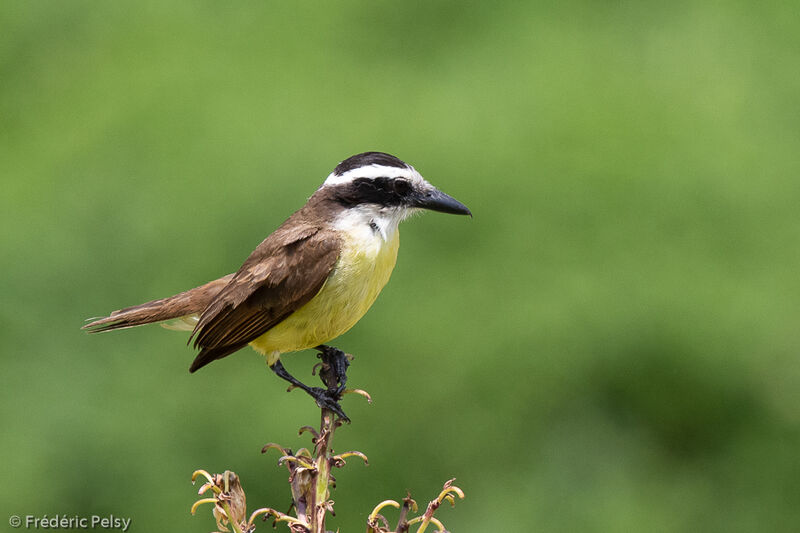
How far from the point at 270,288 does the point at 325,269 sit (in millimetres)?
243

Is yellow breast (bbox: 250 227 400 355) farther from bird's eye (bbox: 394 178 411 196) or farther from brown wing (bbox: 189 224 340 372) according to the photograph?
bird's eye (bbox: 394 178 411 196)

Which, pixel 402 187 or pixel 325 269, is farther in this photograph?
pixel 402 187

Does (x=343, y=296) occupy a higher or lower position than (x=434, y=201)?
lower

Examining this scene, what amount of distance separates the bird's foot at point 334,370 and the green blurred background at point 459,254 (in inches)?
117

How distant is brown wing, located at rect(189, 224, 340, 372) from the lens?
181 inches

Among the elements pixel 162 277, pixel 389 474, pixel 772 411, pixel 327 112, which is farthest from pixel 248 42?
pixel 772 411

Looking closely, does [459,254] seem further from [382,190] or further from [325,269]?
[325,269]

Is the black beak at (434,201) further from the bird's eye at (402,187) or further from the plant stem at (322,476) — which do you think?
the plant stem at (322,476)

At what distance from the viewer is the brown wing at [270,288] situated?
15.1 ft

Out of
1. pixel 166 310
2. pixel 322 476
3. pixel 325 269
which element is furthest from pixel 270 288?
pixel 322 476

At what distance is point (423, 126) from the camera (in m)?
9.67

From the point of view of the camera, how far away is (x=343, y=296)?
15.1 feet

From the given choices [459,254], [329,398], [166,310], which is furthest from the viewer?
[459,254]

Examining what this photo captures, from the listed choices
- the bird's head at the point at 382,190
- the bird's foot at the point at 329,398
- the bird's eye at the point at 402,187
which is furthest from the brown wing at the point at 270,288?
the bird's foot at the point at 329,398
